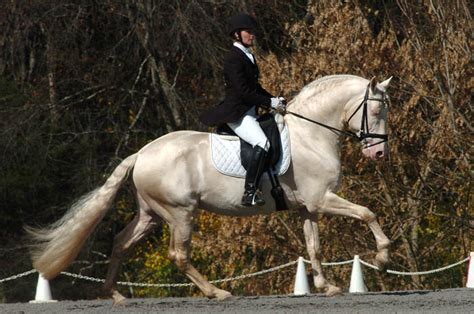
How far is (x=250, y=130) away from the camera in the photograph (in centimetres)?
1227

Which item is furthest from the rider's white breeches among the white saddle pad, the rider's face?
the rider's face

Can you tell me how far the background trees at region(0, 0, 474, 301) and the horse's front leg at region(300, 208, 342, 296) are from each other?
550cm

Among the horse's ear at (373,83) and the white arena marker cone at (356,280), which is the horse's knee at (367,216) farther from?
the white arena marker cone at (356,280)

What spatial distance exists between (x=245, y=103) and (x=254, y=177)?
0.76m

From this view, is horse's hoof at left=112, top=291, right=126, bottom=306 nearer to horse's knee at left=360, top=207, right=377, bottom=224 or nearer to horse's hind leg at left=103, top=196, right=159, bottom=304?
horse's hind leg at left=103, top=196, right=159, bottom=304

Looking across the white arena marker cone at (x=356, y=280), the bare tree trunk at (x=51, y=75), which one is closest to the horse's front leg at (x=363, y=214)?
the white arena marker cone at (x=356, y=280)

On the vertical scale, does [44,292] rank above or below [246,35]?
below

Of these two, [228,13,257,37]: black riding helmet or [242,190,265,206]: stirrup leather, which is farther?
[228,13,257,37]: black riding helmet

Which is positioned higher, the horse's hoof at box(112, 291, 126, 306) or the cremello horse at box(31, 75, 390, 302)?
the cremello horse at box(31, 75, 390, 302)

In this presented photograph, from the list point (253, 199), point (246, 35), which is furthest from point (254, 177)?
point (246, 35)

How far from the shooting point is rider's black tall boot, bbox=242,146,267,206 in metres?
12.2

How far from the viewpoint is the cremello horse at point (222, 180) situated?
486 inches

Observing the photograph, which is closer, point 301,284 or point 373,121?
point 373,121

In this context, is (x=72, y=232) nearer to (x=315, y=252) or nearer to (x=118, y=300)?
(x=118, y=300)
